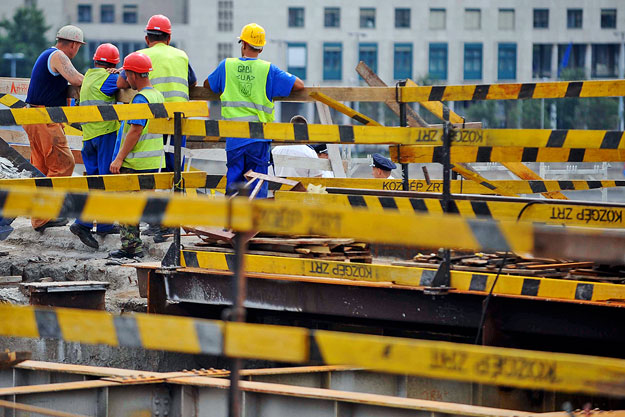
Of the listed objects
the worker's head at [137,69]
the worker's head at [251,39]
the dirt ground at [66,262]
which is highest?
the worker's head at [251,39]

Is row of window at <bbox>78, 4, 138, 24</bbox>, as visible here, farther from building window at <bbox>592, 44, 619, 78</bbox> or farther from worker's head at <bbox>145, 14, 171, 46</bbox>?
worker's head at <bbox>145, 14, 171, 46</bbox>

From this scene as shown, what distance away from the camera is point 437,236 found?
3531mm

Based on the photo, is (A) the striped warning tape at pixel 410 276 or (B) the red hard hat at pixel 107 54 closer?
(A) the striped warning tape at pixel 410 276

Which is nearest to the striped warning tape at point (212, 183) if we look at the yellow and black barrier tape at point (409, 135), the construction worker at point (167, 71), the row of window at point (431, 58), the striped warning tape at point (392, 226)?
the yellow and black barrier tape at point (409, 135)

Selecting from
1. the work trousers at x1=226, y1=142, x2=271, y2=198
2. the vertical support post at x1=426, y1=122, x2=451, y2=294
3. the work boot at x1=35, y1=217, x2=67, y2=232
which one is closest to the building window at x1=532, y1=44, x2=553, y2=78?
the work boot at x1=35, y1=217, x2=67, y2=232

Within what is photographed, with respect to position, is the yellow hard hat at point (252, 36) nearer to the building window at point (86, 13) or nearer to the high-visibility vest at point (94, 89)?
the high-visibility vest at point (94, 89)

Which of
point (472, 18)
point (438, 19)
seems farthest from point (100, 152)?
point (472, 18)

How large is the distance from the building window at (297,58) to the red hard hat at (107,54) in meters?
68.3

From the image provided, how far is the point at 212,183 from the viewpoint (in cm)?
839

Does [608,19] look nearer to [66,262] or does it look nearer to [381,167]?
[381,167]

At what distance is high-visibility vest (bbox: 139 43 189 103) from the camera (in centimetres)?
884

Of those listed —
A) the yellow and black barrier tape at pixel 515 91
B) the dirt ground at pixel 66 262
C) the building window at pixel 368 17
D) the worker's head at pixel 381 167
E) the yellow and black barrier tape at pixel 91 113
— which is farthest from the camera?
the building window at pixel 368 17

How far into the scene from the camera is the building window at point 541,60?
77.9 metres

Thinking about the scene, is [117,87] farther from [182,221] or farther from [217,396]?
[182,221]
